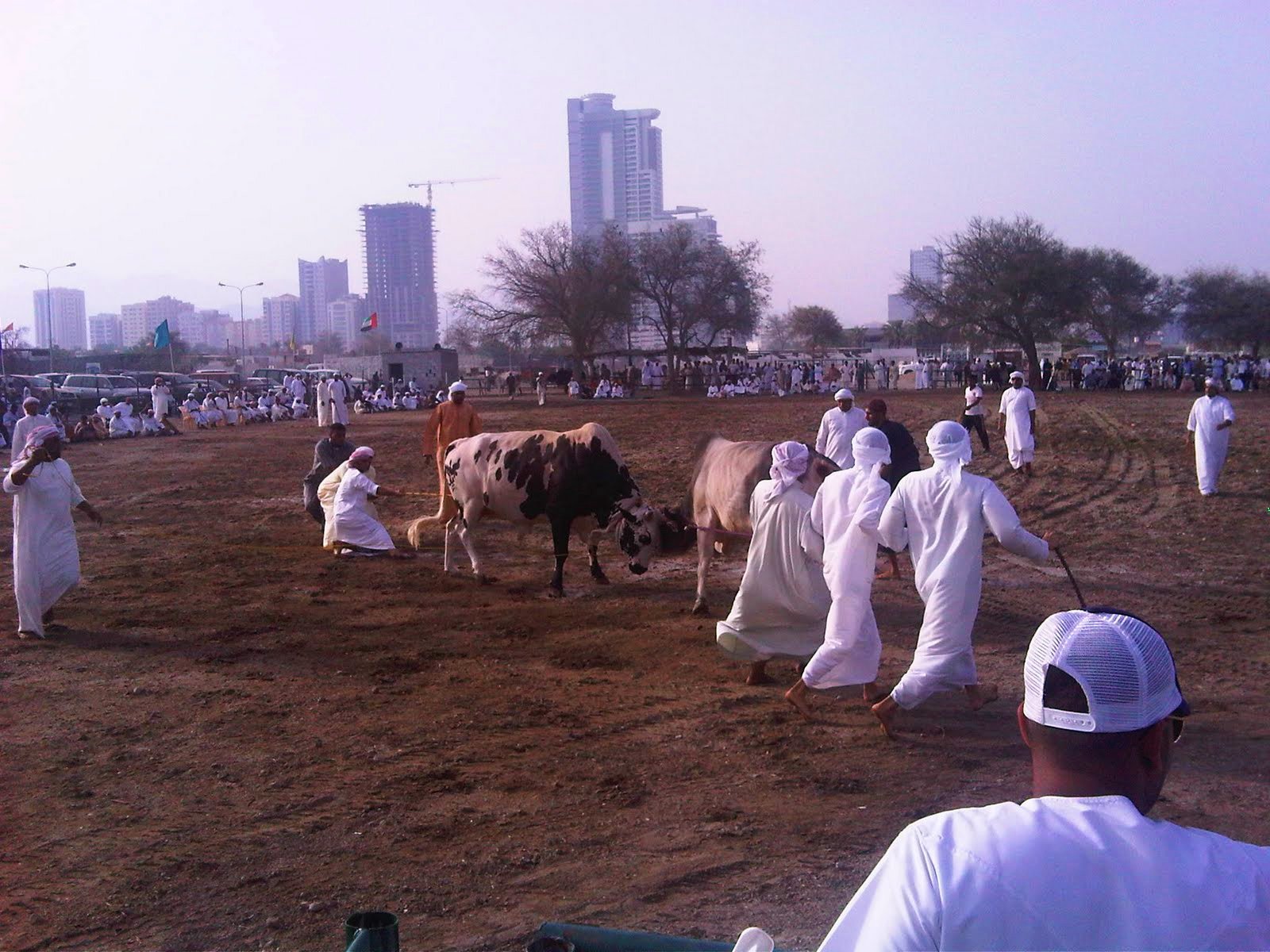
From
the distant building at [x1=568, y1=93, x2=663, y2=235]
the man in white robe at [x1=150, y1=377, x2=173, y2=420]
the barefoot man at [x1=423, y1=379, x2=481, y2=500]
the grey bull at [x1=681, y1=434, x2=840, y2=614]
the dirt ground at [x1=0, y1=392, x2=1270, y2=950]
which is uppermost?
the distant building at [x1=568, y1=93, x2=663, y2=235]

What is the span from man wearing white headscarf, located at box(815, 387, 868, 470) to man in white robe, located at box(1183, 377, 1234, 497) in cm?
595

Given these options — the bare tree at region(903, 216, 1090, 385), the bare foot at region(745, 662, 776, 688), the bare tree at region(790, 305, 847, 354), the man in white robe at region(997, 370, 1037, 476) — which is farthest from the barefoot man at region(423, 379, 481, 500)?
the bare tree at region(790, 305, 847, 354)

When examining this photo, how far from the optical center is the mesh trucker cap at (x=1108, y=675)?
72.6 inches

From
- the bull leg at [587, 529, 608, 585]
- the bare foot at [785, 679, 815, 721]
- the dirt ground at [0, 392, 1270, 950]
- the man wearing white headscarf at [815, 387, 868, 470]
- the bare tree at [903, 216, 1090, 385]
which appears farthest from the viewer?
the bare tree at [903, 216, 1090, 385]

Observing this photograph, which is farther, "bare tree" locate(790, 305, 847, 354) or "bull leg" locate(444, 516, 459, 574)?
"bare tree" locate(790, 305, 847, 354)

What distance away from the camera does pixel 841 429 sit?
11859 mm

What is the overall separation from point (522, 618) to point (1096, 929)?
8.31m

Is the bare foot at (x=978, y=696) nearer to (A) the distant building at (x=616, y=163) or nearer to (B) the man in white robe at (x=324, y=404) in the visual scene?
(B) the man in white robe at (x=324, y=404)

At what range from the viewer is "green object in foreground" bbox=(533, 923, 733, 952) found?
2.51 meters

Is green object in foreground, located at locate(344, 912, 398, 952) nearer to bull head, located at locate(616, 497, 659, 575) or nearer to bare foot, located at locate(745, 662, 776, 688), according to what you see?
bare foot, located at locate(745, 662, 776, 688)

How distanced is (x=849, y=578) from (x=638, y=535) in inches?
162

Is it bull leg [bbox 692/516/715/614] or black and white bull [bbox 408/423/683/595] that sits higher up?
black and white bull [bbox 408/423/683/595]

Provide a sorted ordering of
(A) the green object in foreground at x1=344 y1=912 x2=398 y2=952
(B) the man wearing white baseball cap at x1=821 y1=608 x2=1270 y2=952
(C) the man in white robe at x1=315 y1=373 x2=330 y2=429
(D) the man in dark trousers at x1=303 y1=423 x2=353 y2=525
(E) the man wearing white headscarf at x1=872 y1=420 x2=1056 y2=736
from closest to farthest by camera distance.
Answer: (B) the man wearing white baseball cap at x1=821 y1=608 x2=1270 y2=952 → (A) the green object in foreground at x1=344 y1=912 x2=398 y2=952 → (E) the man wearing white headscarf at x1=872 y1=420 x2=1056 y2=736 → (D) the man in dark trousers at x1=303 y1=423 x2=353 y2=525 → (C) the man in white robe at x1=315 y1=373 x2=330 y2=429

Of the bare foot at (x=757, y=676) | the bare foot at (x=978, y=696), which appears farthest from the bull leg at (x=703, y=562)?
the bare foot at (x=978, y=696)
